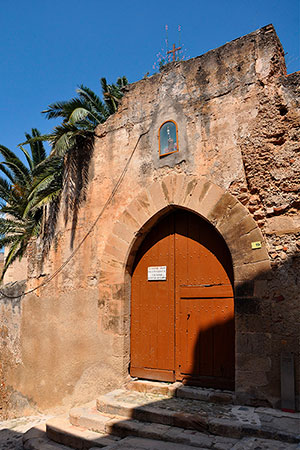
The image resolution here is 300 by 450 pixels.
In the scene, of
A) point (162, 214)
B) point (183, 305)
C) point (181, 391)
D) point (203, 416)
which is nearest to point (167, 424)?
point (203, 416)

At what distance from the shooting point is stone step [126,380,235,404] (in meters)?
4.62

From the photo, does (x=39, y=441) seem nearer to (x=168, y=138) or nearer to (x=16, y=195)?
(x=168, y=138)

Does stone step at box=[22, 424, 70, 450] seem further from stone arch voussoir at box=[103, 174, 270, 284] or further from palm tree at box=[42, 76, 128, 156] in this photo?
palm tree at box=[42, 76, 128, 156]

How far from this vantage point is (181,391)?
4945 millimetres

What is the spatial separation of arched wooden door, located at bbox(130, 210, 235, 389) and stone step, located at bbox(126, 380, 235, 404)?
0.35 feet

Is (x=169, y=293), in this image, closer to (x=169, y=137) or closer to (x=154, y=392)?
(x=154, y=392)

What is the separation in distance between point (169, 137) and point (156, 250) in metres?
1.69

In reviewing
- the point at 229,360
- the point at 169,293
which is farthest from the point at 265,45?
the point at 229,360

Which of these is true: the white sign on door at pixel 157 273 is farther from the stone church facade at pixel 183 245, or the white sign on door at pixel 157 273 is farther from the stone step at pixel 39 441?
the stone step at pixel 39 441

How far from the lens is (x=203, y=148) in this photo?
5.33 meters

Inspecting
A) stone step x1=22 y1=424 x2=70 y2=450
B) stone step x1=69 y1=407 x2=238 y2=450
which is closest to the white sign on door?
stone step x1=69 y1=407 x2=238 y2=450

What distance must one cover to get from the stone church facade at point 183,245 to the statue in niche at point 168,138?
0.07ft

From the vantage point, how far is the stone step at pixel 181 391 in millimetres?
4617

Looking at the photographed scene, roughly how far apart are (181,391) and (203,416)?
850 millimetres
